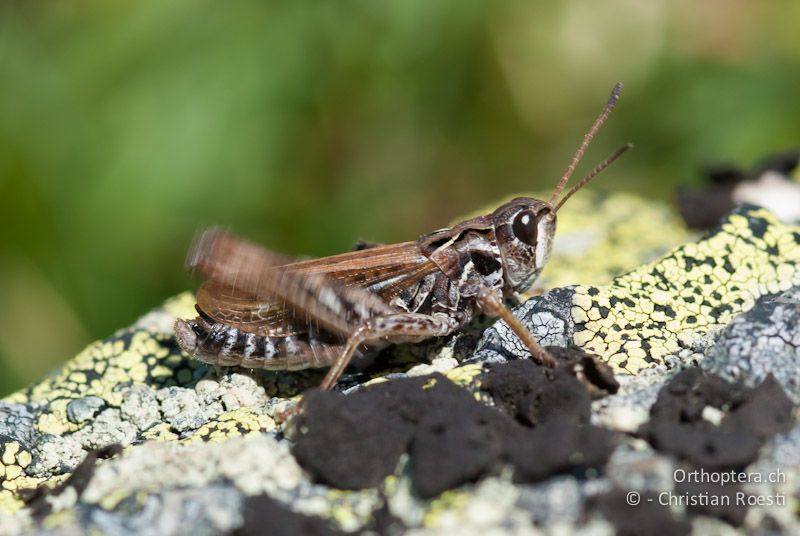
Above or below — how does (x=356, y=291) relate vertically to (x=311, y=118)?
below

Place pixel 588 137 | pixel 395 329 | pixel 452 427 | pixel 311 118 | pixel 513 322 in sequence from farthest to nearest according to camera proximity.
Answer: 1. pixel 311 118
2. pixel 588 137
3. pixel 395 329
4. pixel 513 322
5. pixel 452 427

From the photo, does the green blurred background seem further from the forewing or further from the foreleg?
the foreleg

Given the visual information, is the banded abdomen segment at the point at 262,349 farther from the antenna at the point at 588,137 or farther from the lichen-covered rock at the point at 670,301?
the antenna at the point at 588,137

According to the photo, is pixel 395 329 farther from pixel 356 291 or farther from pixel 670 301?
pixel 670 301

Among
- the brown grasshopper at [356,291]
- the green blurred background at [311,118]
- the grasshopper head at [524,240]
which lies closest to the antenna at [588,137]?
the brown grasshopper at [356,291]

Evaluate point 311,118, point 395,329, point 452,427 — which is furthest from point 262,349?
point 311,118

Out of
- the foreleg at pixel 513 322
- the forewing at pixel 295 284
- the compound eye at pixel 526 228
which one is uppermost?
the forewing at pixel 295 284
